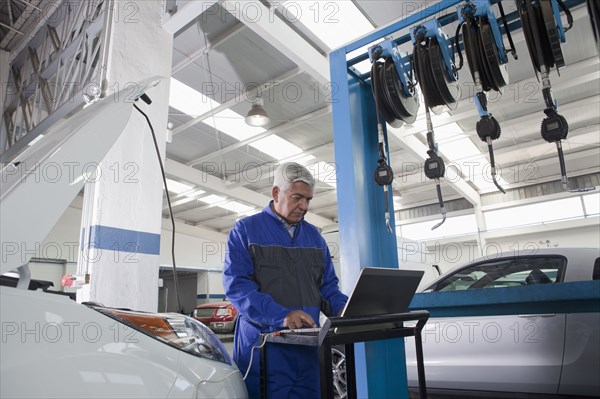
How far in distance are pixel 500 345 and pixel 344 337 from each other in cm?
240

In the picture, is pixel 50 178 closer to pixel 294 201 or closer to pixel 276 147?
pixel 294 201

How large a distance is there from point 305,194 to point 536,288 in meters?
1.10

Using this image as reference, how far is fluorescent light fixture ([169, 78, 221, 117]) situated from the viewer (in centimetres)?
697

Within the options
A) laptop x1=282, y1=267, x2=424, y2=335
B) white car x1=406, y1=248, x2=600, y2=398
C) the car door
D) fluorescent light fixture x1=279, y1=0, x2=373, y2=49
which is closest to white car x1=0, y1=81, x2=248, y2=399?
laptop x1=282, y1=267, x2=424, y2=335

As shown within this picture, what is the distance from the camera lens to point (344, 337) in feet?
4.21

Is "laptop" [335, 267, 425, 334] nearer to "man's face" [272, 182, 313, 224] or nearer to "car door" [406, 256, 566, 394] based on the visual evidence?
"man's face" [272, 182, 313, 224]

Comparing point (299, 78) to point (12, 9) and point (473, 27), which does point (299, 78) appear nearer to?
point (12, 9)

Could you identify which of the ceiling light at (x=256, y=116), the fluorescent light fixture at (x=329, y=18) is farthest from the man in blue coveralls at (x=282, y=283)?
the ceiling light at (x=256, y=116)

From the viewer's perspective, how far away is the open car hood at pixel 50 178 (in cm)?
96

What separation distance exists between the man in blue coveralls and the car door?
143cm

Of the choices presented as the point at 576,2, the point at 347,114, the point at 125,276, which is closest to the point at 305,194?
the point at 347,114

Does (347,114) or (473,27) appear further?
(347,114)

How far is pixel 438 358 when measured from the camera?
134 inches

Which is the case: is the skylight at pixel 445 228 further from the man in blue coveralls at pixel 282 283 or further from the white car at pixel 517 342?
the man in blue coveralls at pixel 282 283
